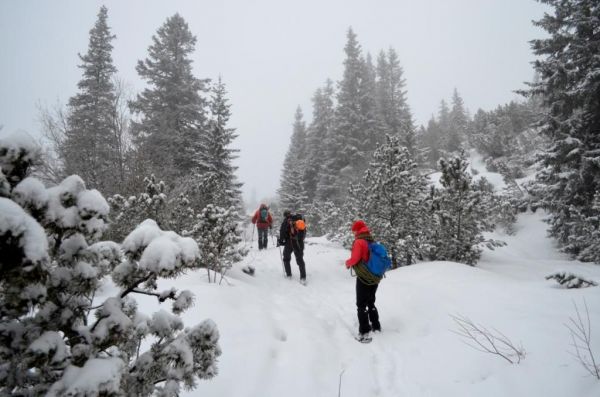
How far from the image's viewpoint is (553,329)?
3590 millimetres

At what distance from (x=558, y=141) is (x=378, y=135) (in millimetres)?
17813

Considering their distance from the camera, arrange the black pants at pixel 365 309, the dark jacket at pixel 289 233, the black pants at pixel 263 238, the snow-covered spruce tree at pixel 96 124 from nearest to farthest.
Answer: the black pants at pixel 365 309
the dark jacket at pixel 289 233
the snow-covered spruce tree at pixel 96 124
the black pants at pixel 263 238

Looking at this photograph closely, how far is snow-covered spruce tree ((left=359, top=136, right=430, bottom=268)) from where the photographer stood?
993 cm

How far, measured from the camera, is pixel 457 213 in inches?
372

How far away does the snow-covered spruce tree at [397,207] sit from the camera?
32.6 feet

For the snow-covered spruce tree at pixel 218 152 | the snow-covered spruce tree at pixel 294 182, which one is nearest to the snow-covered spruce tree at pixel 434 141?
the snow-covered spruce tree at pixel 294 182

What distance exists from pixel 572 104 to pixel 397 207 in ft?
31.1

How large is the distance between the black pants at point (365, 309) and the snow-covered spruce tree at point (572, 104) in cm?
1113

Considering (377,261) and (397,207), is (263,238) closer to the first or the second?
(397,207)

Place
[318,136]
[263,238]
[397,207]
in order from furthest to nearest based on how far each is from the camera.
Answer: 1. [318,136]
2. [263,238]
3. [397,207]

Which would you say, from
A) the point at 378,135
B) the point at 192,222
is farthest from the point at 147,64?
the point at 378,135

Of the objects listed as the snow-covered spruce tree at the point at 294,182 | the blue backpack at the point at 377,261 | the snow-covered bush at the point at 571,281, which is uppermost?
the snow-covered spruce tree at the point at 294,182

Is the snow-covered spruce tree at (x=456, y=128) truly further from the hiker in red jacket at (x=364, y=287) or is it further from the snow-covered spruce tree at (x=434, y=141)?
the hiker in red jacket at (x=364, y=287)

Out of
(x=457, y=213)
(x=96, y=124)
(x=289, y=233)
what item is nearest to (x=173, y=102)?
(x=96, y=124)
